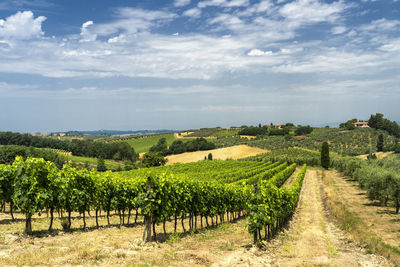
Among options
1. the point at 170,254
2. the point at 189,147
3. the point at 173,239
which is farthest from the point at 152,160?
the point at 170,254

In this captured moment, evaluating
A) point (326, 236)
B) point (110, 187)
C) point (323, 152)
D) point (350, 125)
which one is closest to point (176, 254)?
point (110, 187)

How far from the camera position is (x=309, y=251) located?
48.4ft

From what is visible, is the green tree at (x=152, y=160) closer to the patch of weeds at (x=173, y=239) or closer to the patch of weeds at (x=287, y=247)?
the patch of weeds at (x=173, y=239)

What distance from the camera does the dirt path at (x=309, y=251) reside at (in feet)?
40.7

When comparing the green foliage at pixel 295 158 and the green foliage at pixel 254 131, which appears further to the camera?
the green foliage at pixel 254 131

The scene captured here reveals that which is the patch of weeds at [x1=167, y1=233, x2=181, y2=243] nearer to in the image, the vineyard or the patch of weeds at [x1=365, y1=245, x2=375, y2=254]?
the vineyard

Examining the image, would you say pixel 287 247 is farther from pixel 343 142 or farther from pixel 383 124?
pixel 383 124

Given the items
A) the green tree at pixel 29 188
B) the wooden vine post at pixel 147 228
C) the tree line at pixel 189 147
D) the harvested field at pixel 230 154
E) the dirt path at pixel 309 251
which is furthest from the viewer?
the tree line at pixel 189 147

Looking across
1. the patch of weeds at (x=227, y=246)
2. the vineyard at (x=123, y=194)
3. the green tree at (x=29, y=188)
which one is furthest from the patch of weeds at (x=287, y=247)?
the green tree at (x=29, y=188)

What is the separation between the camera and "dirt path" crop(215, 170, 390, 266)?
12.4m

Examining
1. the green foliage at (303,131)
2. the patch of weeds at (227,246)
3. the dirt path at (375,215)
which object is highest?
the green foliage at (303,131)

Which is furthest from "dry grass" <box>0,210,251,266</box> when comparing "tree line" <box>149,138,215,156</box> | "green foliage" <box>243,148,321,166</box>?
"tree line" <box>149,138,215,156</box>

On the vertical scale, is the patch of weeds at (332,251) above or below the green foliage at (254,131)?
below

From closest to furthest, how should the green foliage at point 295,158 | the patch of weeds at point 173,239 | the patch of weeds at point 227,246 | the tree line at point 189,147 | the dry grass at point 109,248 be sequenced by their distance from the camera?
the dry grass at point 109,248 < the patch of weeds at point 227,246 < the patch of weeds at point 173,239 < the green foliage at point 295,158 < the tree line at point 189,147
